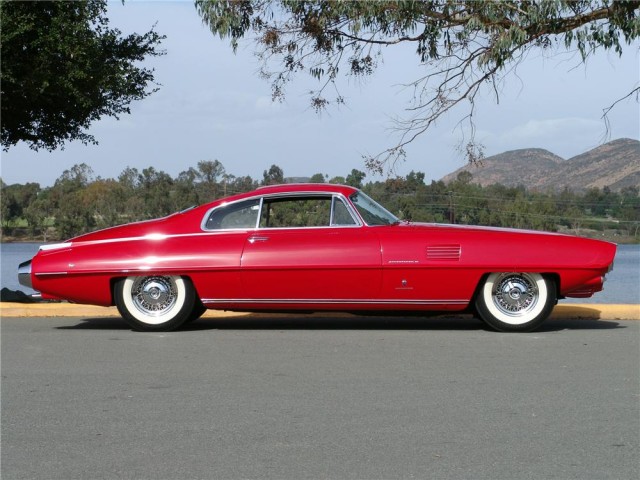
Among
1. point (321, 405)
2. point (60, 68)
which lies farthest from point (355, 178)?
point (321, 405)

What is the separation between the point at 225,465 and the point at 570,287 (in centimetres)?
537

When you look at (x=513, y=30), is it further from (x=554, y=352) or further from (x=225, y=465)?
(x=225, y=465)

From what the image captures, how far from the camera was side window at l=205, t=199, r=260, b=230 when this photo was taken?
31.3ft

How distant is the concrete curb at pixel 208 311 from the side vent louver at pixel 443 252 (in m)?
2.04

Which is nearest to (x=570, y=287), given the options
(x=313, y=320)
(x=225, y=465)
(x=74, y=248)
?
(x=313, y=320)

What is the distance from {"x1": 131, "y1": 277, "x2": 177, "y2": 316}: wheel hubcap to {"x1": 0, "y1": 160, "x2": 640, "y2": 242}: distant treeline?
2.05 m

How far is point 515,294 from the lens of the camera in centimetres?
923

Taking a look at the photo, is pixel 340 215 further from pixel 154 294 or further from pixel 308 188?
pixel 154 294

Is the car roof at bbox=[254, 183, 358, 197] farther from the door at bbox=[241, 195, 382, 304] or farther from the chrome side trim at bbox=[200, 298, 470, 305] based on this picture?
the chrome side trim at bbox=[200, 298, 470, 305]

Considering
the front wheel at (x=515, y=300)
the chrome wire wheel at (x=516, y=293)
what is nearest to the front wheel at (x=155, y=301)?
the front wheel at (x=515, y=300)

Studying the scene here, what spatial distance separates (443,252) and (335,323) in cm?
170

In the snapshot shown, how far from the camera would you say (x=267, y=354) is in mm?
7902

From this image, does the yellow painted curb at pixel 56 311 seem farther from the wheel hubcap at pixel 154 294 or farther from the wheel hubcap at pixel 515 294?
the wheel hubcap at pixel 515 294

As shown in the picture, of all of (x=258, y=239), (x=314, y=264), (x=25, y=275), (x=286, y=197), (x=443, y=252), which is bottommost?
(x=25, y=275)
